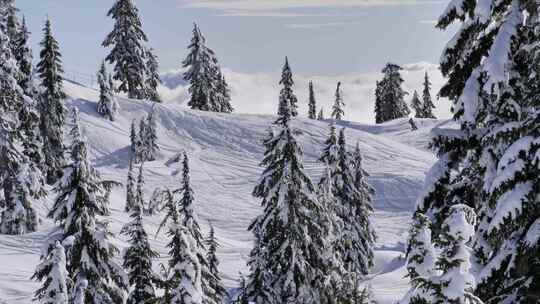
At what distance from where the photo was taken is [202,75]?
247 ft

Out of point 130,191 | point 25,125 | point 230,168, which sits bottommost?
point 130,191

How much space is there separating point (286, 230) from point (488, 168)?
12.3 m

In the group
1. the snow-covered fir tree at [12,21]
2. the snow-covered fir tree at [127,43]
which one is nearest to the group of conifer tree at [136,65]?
the snow-covered fir tree at [127,43]

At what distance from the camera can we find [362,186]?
4100cm

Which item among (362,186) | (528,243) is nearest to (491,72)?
(528,243)

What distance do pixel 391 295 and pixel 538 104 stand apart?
28.9 m

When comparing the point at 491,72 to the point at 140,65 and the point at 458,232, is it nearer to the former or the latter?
the point at 458,232

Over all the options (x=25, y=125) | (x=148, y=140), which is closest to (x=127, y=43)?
→ (x=148, y=140)

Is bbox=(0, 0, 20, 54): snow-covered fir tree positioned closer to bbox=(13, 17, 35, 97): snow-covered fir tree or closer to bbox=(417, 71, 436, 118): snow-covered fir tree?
bbox=(13, 17, 35, 97): snow-covered fir tree

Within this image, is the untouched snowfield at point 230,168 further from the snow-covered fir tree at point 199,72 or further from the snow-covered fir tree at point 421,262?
the snow-covered fir tree at point 421,262

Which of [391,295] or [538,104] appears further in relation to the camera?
[391,295]

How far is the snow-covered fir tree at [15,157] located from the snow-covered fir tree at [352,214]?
18.9m

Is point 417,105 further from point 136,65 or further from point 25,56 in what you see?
point 25,56

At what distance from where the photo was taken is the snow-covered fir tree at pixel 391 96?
91812 millimetres
